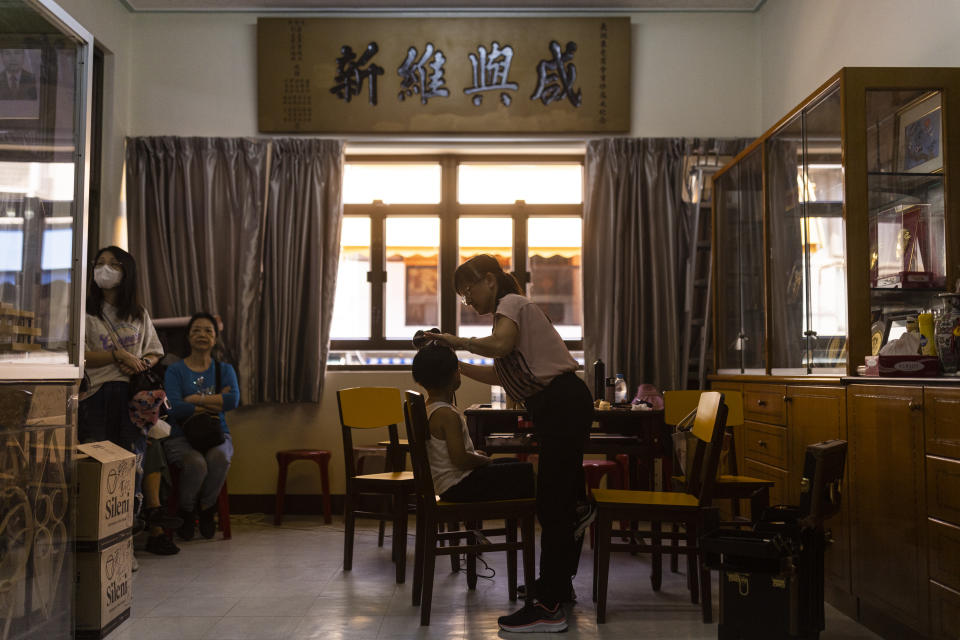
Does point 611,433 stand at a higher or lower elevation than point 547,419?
lower

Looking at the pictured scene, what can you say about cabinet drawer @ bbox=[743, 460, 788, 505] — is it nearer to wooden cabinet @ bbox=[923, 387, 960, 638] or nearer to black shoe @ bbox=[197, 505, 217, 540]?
wooden cabinet @ bbox=[923, 387, 960, 638]

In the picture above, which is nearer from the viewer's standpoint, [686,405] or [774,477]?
[774,477]

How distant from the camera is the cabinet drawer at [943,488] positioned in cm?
250

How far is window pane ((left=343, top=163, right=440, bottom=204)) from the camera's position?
19.6 feet

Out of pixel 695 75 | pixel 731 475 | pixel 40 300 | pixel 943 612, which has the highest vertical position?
pixel 695 75

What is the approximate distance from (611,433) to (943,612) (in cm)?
191

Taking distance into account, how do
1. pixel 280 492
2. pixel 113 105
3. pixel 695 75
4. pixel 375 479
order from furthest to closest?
pixel 695 75 < pixel 113 105 < pixel 280 492 < pixel 375 479

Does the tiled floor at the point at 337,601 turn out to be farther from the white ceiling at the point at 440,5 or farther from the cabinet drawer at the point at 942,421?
the white ceiling at the point at 440,5

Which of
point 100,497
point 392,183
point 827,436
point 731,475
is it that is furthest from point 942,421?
point 392,183

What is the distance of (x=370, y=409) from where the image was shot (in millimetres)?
4461

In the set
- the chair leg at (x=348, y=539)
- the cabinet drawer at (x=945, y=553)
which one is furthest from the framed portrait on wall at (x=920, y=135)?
the chair leg at (x=348, y=539)

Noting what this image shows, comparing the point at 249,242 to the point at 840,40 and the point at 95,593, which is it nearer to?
the point at 95,593

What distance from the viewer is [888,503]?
9.45ft

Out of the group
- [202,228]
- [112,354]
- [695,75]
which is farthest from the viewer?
[695,75]
